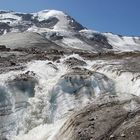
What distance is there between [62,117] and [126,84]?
610cm

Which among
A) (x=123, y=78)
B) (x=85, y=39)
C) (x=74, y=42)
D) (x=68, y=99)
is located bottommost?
(x=68, y=99)

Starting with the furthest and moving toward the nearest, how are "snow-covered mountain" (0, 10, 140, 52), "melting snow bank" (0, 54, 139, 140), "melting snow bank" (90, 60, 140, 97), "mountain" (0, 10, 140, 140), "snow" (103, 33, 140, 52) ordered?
1. "snow" (103, 33, 140, 52)
2. "snow-covered mountain" (0, 10, 140, 52)
3. "melting snow bank" (90, 60, 140, 97)
4. "melting snow bank" (0, 54, 139, 140)
5. "mountain" (0, 10, 140, 140)

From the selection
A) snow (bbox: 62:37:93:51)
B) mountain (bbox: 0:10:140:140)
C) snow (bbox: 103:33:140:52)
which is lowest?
mountain (bbox: 0:10:140:140)

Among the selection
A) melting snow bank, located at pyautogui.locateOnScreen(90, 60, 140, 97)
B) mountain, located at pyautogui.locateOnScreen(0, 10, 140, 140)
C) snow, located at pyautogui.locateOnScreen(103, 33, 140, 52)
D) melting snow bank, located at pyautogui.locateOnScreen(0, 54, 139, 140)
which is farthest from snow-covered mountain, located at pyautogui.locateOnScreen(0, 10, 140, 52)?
melting snow bank, located at pyautogui.locateOnScreen(0, 54, 139, 140)

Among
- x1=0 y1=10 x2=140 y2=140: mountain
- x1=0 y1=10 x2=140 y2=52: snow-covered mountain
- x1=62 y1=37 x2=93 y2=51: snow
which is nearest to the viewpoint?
x1=0 y1=10 x2=140 y2=140: mountain

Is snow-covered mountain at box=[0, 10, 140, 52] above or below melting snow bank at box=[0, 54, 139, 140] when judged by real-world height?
above

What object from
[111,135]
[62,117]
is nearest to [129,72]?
[62,117]

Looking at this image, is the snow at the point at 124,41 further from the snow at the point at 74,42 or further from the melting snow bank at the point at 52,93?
the melting snow bank at the point at 52,93

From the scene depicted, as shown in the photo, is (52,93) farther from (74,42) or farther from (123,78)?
(74,42)

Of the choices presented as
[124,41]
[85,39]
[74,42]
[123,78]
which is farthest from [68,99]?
[124,41]

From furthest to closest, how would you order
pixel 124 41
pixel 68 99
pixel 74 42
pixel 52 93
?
pixel 124 41 < pixel 74 42 < pixel 52 93 < pixel 68 99

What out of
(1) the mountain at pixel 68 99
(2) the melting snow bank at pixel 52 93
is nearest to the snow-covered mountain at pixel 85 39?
(1) the mountain at pixel 68 99

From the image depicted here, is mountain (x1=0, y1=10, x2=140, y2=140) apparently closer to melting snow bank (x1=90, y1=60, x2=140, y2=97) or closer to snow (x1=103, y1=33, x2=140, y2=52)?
melting snow bank (x1=90, y1=60, x2=140, y2=97)

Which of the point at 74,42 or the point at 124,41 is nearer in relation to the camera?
the point at 74,42
